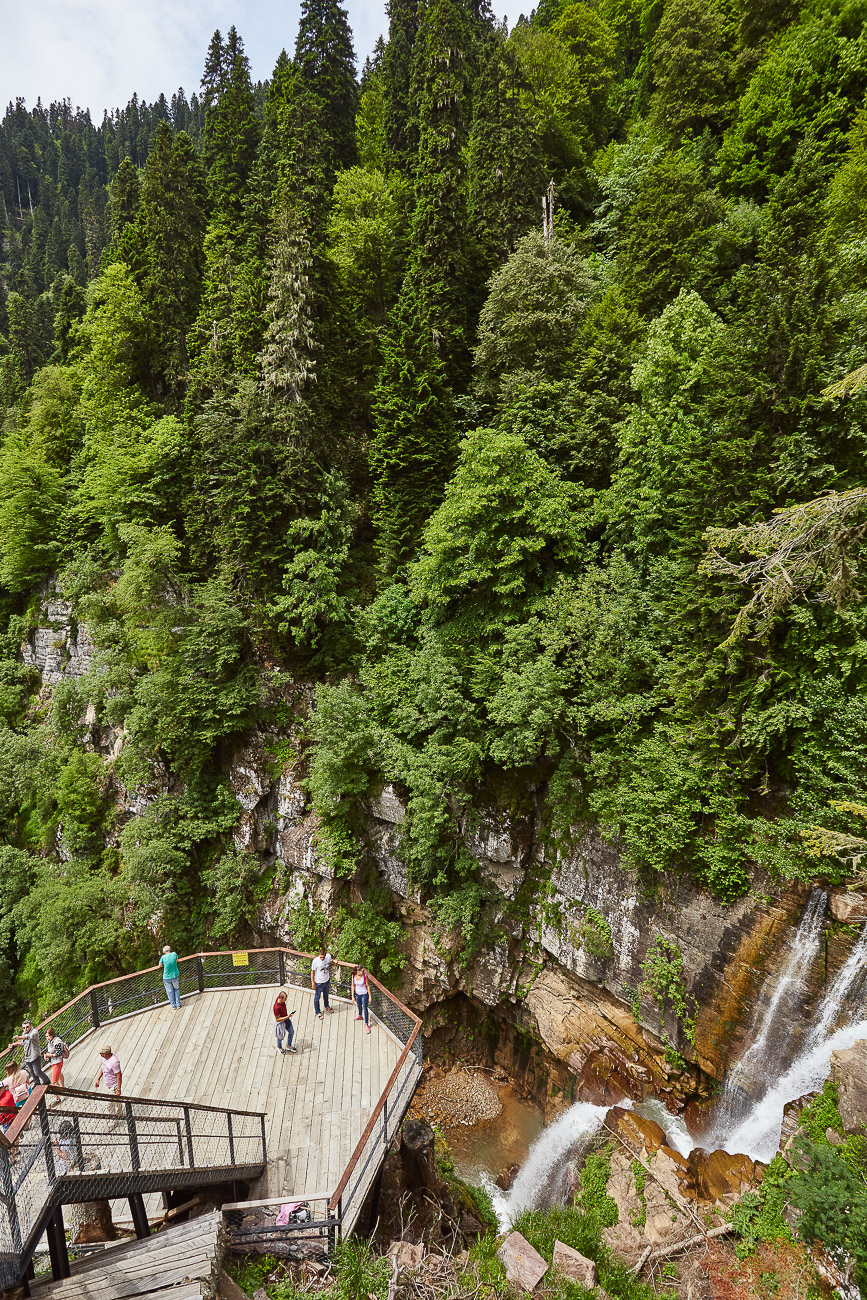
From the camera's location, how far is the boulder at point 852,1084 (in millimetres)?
8641

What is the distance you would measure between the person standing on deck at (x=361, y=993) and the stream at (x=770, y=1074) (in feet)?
20.0

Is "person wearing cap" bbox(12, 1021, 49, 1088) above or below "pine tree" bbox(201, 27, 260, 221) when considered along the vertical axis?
below

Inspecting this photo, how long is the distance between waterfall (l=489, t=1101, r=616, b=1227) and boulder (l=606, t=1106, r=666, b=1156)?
0.31 m

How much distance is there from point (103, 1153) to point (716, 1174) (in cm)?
1063

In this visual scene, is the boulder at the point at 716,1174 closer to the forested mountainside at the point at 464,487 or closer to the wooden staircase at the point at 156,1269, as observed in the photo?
the forested mountainside at the point at 464,487

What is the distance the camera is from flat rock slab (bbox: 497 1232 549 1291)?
26.7 feet

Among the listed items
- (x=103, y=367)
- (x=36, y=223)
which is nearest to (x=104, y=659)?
(x=103, y=367)

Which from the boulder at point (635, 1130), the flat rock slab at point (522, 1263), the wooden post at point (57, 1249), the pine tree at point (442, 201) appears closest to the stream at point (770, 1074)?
the boulder at point (635, 1130)

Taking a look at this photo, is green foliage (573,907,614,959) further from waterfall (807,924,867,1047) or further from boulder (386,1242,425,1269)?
boulder (386,1242,425,1269)

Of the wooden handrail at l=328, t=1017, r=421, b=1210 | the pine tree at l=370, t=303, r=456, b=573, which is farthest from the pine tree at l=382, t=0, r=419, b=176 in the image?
the wooden handrail at l=328, t=1017, r=421, b=1210

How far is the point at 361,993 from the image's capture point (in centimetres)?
1047

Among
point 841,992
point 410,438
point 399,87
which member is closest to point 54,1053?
point 841,992

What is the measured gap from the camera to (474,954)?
15.6 meters

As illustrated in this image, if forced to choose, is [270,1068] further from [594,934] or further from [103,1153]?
[594,934]
